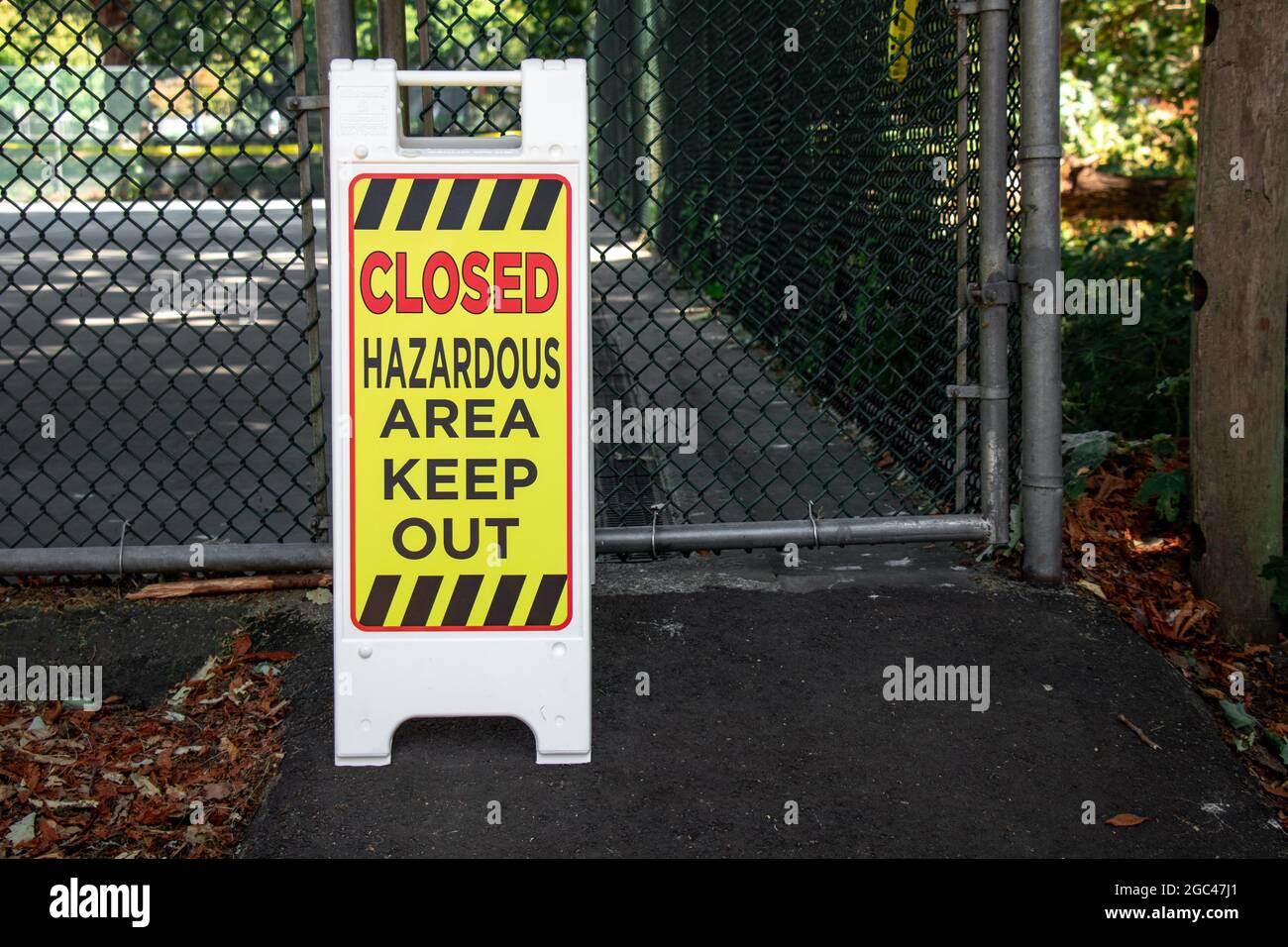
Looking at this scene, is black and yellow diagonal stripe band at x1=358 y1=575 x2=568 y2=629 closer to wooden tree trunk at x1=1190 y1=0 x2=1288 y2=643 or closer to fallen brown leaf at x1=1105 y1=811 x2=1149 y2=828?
fallen brown leaf at x1=1105 y1=811 x2=1149 y2=828

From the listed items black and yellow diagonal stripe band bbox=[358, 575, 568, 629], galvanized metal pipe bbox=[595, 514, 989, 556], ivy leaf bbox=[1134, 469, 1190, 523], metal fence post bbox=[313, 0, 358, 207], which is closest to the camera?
black and yellow diagonal stripe band bbox=[358, 575, 568, 629]

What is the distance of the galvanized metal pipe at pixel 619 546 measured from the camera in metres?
4.07

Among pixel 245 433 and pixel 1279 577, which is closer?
pixel 1279 577

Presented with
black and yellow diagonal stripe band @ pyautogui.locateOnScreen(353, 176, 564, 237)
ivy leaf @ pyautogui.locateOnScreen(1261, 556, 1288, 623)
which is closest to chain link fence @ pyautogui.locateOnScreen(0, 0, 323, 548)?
black and yellow diagonal stripe band @ pyautogui.locateOnScreen(353, 176, 564, 237)

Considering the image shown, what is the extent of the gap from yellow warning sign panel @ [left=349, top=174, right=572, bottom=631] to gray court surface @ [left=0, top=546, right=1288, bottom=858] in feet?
1.34

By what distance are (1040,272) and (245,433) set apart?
4316 millimetres

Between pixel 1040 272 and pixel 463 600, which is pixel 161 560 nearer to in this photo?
pixel 463 600

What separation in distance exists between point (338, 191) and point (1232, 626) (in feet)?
9.28

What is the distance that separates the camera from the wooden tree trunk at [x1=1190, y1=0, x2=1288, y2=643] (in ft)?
12.7

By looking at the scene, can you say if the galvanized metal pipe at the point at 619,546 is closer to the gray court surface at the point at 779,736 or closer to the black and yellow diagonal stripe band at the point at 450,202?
the gray court surface at the point at 779,736

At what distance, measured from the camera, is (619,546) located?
13.7 feet

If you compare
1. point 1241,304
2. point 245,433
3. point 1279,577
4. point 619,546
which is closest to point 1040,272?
point 1241,304

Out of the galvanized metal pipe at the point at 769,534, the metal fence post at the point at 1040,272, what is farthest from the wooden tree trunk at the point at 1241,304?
the galvanized metal pipe at the point at 769,534

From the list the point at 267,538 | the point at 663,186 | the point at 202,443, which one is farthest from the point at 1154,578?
the point at 663,186
